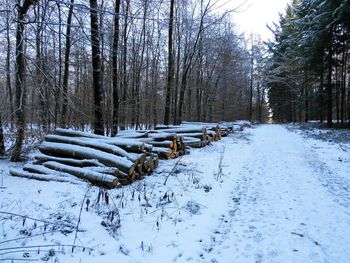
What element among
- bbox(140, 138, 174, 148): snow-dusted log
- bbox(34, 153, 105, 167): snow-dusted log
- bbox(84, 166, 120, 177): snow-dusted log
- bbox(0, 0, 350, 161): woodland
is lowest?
bbox(84, 166, 120, 177): snow-dusted log

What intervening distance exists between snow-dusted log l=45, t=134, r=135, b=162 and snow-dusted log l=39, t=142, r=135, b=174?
0.23 m

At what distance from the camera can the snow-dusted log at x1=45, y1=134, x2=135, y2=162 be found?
779 centimetres

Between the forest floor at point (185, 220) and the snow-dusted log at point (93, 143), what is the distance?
96 cm

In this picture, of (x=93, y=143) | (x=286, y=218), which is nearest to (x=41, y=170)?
(x=93, y=143)

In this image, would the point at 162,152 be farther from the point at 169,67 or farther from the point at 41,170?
the point at 169,67

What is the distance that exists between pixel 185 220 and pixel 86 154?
3.53m

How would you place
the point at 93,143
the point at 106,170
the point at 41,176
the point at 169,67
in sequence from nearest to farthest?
1. the point at 106,170
2. the point at 41,176
3. the point at 93,143
4. the point at 169,67

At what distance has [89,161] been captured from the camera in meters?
7.43

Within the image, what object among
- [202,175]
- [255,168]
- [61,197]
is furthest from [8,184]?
[255,168]

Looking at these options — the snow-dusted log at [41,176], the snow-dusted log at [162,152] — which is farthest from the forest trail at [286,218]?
the snow-dusted log at [41,176]

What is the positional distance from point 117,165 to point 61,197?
5.56 ft

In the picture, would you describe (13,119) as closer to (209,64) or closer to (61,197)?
(61,197)

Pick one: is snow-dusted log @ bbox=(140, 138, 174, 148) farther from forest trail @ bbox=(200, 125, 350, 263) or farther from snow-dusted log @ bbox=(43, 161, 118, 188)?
snow-dusted log @ bbox=(43, 161, 118, 188)

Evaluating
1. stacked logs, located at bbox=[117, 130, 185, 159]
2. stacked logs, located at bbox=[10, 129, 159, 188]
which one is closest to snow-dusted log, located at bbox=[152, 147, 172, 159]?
stacked logs, located at bbox=[117, 130, 185, 159]
